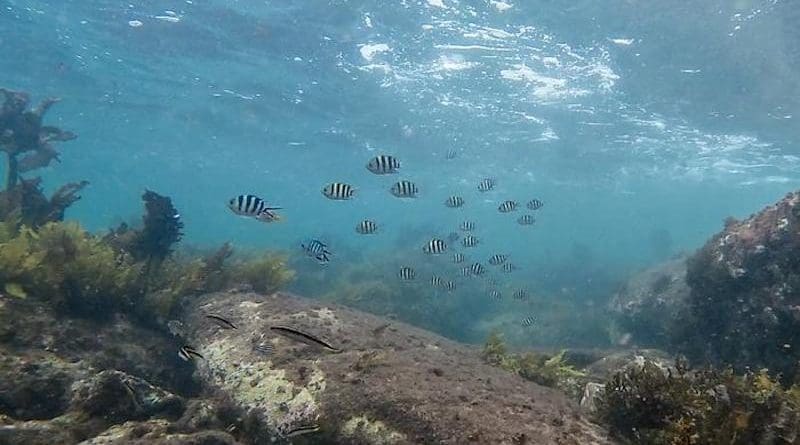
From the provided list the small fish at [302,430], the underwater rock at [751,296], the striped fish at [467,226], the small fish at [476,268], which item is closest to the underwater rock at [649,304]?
the underwater rock at [751,296]

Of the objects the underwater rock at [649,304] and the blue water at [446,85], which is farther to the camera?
the blue water at [446,85]

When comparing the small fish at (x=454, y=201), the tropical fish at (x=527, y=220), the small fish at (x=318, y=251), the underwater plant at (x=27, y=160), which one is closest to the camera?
the small fish at (x=318, y=251)

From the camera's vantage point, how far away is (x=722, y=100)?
23.3 m

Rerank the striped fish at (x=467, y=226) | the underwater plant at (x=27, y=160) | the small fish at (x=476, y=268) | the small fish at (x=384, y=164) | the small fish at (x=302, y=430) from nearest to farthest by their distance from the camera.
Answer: the small fish at (x=302, y=430)
the small fish at (x=384, y=164)
the underwater plant at (x=27, y=160)
the small fish at (x=476, y=268)
the striped fish at (x=467, y=226)

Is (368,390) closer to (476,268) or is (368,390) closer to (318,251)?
(318,251)

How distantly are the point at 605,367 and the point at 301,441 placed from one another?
7.04 metres

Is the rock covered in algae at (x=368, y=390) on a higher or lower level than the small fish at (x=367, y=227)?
lower

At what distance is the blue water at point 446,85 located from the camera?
17.9 meters

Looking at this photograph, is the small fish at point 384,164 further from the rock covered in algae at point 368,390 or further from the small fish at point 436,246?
the rock covered in algae at point 368,390

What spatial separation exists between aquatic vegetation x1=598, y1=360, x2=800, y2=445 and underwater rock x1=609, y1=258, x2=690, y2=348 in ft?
40.6

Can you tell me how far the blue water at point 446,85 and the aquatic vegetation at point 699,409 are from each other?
1136 centimetres

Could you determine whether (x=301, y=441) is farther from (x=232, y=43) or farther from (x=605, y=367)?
(x=232, y=43)

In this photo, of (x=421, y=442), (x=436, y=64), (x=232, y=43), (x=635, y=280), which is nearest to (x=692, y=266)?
(x=421, y=442)

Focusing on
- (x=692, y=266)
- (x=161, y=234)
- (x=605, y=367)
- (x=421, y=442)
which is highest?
(x=692, y=266)
